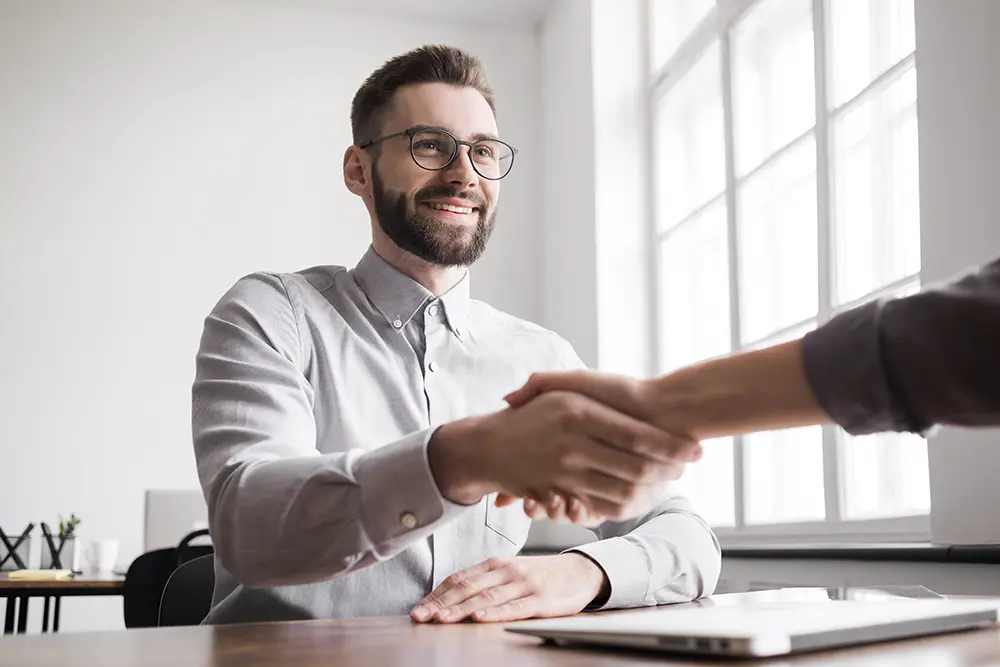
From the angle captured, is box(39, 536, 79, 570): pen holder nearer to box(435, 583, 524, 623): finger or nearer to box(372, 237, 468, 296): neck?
box(372, 237, 468, 296): neck

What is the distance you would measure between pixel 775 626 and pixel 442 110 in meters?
1.15

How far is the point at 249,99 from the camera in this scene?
16.4 ft

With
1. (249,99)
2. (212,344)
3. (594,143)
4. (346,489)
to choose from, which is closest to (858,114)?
(594,143)

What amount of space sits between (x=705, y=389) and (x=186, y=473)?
411cm

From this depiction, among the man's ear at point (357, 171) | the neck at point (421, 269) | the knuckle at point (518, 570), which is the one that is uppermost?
the man's ear at point (357, 171)

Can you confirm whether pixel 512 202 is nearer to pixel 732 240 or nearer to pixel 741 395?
pixel 732 240

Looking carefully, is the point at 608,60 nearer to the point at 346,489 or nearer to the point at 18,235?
the point at 18,235

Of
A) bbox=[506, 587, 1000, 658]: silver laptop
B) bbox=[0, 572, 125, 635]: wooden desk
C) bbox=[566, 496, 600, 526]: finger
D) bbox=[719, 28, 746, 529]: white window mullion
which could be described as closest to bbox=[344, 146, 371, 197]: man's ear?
bbox=[566, 496, 600, 526]: finger

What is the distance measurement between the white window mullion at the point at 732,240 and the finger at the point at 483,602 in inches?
95.7

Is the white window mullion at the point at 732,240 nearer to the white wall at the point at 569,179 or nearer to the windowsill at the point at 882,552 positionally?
the windowsill at the point at 882,552

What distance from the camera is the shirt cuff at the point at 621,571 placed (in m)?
1.16

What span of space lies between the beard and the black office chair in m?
1.35

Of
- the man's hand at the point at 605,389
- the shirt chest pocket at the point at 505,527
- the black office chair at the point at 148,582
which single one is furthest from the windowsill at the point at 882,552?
the black office chair at the point at 148,582

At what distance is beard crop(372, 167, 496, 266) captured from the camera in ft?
5.32
